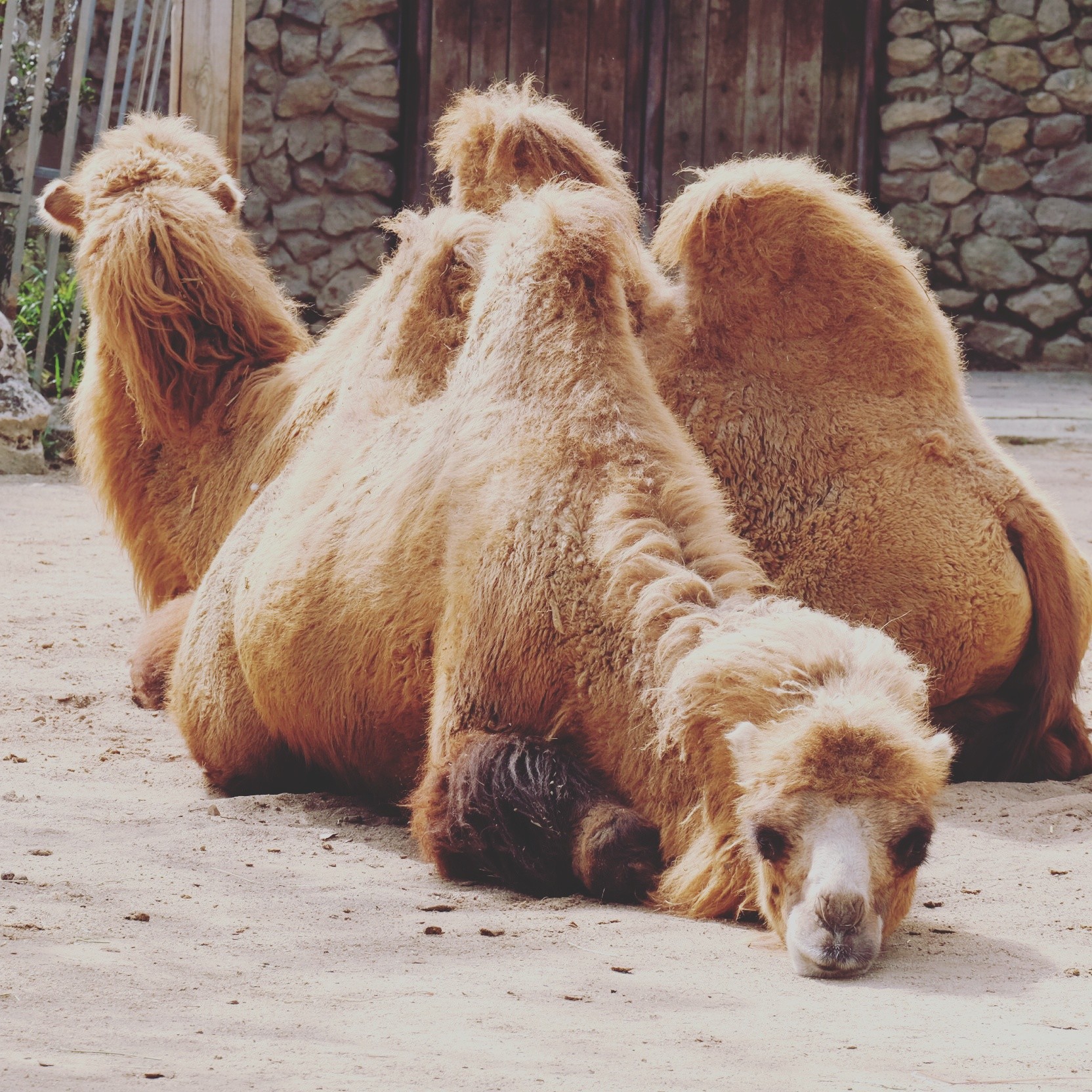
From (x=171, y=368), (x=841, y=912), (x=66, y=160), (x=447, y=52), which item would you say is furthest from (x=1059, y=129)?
(x=841, y=912)

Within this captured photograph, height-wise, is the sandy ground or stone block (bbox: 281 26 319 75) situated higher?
stone block (bbox: 281 26 319 75)

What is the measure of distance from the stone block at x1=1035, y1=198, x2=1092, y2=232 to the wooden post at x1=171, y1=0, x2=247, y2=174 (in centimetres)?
771

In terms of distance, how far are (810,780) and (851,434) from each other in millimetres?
1729

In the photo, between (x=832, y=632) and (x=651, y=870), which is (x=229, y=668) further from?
(x=832, y=632)

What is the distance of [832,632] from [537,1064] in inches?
36.8

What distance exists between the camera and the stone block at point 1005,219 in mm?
12547

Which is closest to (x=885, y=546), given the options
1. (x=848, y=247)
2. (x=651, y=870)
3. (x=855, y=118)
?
(x=848, y=247)

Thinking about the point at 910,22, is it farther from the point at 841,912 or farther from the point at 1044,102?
the point at 841,912

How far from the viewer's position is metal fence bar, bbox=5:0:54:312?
9461 mm

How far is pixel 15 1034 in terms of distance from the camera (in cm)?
221

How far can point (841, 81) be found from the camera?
12.4 m

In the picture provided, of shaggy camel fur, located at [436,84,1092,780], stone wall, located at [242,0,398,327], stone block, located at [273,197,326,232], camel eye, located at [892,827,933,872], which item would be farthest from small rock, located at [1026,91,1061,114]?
camel eye, located at [892,827,933,872]

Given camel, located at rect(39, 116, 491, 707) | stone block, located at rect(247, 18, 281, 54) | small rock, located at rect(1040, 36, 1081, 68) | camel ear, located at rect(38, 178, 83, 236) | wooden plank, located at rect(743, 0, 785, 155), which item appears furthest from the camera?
small rock, located at rect(1040, 36, 1081, 68)

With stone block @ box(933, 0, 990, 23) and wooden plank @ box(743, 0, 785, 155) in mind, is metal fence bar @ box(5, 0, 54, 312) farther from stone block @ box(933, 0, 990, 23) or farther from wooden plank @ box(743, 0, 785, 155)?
stone block @ box(933, 0, 990, 23)
